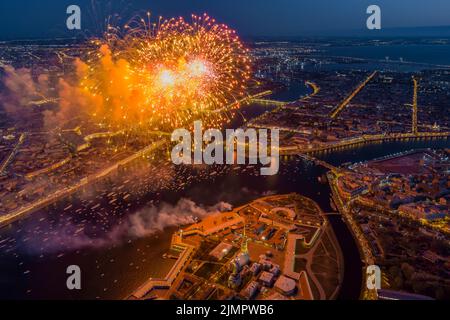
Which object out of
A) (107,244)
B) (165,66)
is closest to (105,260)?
(107,244)

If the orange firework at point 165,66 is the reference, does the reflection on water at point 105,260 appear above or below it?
below

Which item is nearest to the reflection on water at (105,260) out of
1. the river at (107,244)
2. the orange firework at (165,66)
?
the river at (107,244)

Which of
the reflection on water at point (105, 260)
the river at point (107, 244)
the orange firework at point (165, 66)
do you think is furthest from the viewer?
the orange firework at point (165, 66)

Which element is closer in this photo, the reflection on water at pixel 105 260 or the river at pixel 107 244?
the reflection on water at pixel 105 260

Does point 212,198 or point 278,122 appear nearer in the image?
point 212,198

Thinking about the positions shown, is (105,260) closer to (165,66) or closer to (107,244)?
(107,244)

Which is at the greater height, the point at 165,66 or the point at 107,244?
→ the point at 165,66

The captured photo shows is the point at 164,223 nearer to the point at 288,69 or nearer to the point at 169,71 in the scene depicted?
the point at 169,71

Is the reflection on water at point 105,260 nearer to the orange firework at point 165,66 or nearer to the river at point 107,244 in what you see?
the river at point 107,244
